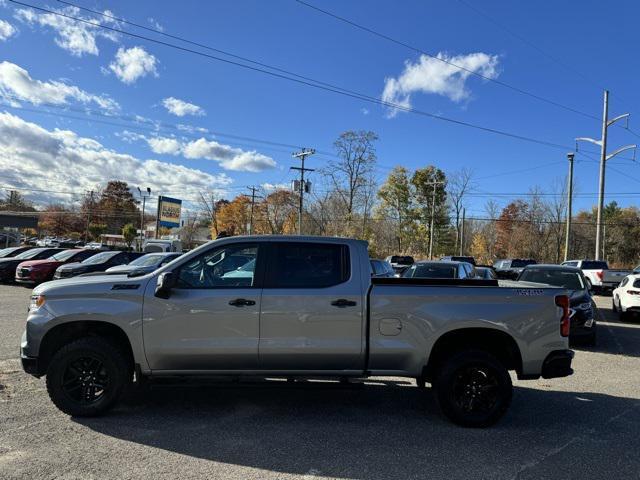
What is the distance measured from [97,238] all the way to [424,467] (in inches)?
4016

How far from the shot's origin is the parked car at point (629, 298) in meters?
13.8

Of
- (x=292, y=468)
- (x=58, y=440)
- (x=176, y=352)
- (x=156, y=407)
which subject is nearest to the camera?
(x=292, y=468)

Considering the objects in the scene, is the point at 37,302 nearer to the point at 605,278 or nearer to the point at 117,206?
the point at 605,278

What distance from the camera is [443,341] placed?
5230mm

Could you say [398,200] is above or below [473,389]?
above

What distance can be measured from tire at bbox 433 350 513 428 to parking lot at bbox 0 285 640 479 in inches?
6.2

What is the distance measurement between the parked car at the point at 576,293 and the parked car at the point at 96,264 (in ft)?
50.1

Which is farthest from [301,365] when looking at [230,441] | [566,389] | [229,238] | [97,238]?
[97,238]

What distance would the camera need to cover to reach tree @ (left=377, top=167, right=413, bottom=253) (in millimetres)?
65188

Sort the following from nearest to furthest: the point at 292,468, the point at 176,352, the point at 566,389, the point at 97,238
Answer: the point at 292,468 < the point at 176,352 < the point at 566,389 < the point at 97,238

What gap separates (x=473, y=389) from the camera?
5.14 metres

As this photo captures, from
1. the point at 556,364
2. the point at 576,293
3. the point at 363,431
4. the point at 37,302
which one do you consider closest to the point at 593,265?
the point at 576,293

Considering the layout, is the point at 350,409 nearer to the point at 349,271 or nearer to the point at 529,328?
the point at 349,271

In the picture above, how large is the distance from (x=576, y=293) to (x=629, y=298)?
16.0ft
